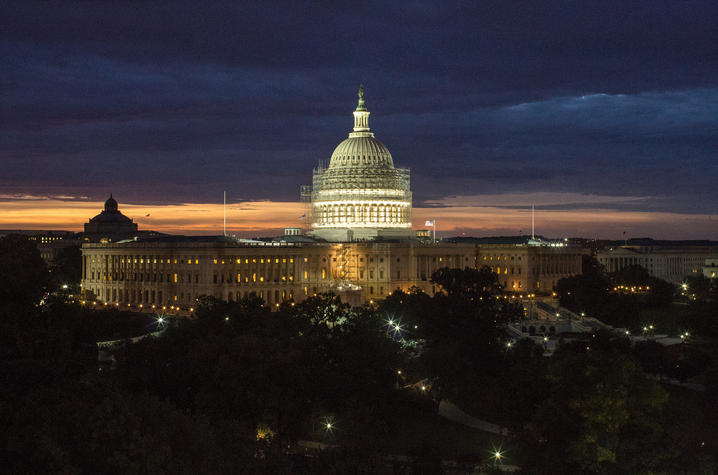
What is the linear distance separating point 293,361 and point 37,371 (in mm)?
22575

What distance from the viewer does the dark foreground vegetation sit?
51.4 metres

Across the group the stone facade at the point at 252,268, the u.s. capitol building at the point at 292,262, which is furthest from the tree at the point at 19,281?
the stone facade at the point at 252,268

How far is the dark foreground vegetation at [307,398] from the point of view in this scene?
51.4 m

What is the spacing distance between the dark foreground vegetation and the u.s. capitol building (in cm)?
6814

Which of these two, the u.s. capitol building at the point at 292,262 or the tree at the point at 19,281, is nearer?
the tree at the point at 19,281

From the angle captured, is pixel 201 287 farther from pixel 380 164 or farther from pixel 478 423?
pixel 478 423

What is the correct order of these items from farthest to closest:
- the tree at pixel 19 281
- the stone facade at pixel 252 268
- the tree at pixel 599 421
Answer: the stone facade at pixel 252 268 < the tree at pixel 599 421 < the tree at pixel 19 281

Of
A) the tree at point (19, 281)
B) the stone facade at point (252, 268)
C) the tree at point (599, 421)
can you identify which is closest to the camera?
the tree at point (19, 281)

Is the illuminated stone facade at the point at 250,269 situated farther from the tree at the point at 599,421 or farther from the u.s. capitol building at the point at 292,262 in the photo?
the tree at the point at 599,421

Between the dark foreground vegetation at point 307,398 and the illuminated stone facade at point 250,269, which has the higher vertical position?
the illuminated stone facade at point 250,269

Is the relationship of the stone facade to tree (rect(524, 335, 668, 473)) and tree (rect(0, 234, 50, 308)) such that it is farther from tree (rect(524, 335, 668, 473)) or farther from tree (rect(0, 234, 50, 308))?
tree (rect(524, 335, 668, 473))

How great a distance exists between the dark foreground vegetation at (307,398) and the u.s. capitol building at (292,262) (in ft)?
224

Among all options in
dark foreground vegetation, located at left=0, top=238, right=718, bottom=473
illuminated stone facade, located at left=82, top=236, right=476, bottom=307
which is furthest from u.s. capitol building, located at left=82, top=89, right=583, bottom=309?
dark foreground vegetation, located at left=0, top=238, right=718, bottom=473

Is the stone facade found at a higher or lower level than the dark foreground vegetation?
higher
